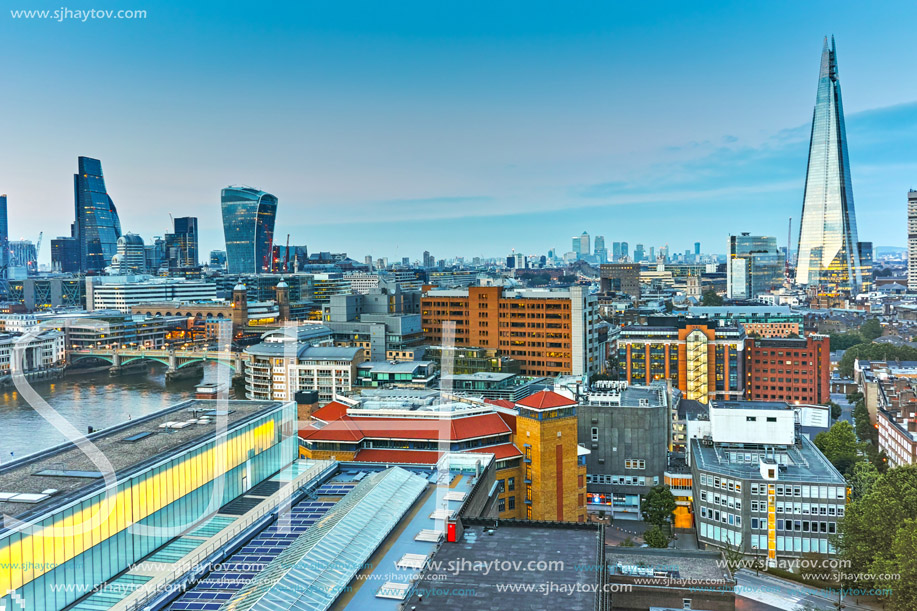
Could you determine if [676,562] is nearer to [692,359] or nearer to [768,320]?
[692,359]

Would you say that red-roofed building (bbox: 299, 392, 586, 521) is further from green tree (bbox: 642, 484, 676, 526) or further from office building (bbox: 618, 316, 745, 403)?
office building (bbox: 618, 316, 745, 403)

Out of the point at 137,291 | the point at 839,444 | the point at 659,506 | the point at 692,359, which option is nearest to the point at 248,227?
the point at 137,291

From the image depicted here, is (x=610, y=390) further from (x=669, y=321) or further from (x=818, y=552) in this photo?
(x=669, y=321)

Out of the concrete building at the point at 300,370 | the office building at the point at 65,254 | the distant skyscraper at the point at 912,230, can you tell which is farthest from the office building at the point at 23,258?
the distant skyscraper at the point at 912,230

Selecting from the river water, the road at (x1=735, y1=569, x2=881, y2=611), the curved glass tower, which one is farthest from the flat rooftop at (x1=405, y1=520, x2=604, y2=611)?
the curved glass tower

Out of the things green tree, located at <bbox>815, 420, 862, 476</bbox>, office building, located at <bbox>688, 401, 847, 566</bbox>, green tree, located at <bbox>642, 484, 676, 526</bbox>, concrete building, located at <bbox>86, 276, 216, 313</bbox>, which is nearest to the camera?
office building, located at <bbox>688, 401, 847, 566</bbox>

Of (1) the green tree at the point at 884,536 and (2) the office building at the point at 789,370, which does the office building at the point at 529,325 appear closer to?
(2) the office building at the point at 789,370
